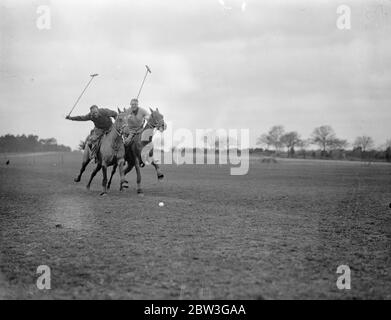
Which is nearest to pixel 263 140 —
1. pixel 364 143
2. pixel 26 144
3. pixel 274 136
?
pixel 274 136

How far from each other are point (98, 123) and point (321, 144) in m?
106

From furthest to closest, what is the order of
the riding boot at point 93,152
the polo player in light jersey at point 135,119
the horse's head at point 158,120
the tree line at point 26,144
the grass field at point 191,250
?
1. the tree line at point 26,144
2. the riding boot at point 93,152
3. the polo player in light jersey at point 135,119
4. the horse's head at point 158,120
5. the grass field at point 191,250

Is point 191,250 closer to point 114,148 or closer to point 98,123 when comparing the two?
point 114,148

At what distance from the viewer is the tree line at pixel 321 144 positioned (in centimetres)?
9831

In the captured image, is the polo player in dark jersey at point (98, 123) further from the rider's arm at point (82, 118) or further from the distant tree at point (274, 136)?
the distant tree at point (274, 136)

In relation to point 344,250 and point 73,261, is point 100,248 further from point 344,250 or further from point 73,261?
point 344,250

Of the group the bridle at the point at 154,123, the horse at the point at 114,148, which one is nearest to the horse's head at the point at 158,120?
the bridle at the point at 154,123

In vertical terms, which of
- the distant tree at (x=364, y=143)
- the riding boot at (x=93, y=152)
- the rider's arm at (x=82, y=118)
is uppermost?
the distant tree at (x=364, y=143)

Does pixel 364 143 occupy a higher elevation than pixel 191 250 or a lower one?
higher

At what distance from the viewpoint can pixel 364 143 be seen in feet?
343

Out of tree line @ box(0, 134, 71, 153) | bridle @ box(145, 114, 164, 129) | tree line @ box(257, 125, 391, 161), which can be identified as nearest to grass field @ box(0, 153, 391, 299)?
bridle @ box(145, 114, 164, 129)

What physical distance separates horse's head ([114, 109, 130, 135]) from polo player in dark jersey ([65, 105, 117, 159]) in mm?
638

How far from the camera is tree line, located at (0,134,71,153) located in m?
54.7

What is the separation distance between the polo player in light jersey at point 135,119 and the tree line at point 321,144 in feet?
278
